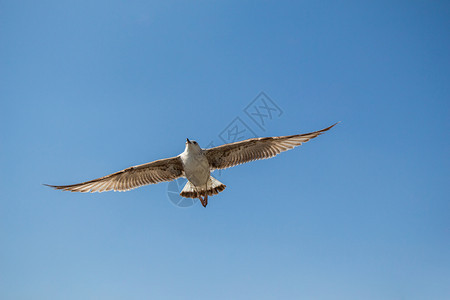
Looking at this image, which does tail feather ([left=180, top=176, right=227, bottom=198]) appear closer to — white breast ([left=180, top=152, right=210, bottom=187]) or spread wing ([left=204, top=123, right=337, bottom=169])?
white breast ([left=180, top=152, right=210, bottom=187])

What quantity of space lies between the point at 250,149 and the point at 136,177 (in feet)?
12.4

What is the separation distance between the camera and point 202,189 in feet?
32.1

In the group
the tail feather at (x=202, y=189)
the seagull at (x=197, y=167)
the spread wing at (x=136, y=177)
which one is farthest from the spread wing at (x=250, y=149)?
the spread wing at (x=136, y=177)

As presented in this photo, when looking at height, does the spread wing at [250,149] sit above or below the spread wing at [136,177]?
above

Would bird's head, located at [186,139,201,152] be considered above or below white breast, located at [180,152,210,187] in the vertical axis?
above

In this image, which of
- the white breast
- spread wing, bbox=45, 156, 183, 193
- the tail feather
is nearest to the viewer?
the white breast

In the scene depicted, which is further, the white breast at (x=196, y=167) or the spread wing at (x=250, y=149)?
the spread wing at (x=250, y=149)

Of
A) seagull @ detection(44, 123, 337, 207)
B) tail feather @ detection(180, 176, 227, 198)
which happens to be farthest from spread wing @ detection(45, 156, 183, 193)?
tail feather @ detection(180, 176, 227, 198)

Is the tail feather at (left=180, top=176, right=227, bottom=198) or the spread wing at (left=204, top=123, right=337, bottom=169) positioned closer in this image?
the spread wing at (left=204, top=123, right=337, bottom=169)

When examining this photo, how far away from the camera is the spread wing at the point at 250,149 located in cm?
928

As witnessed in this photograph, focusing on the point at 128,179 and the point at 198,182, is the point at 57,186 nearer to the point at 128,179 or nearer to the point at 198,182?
the point at 128,179

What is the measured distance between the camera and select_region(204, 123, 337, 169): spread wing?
30.5 feet

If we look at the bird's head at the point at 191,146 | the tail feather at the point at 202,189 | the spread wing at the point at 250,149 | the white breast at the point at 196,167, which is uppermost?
the spread wing at the point at 250,149

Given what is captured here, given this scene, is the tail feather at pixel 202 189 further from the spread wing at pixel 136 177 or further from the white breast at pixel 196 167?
the spread wing at pixel 136 177
